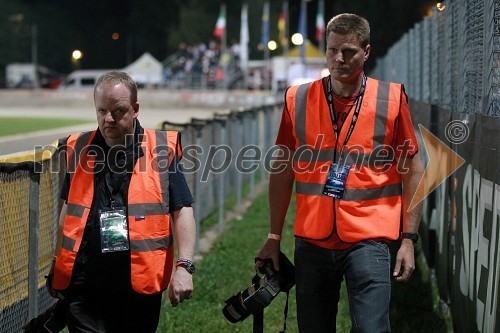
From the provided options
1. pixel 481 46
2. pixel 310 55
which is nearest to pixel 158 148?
pixel 481 46

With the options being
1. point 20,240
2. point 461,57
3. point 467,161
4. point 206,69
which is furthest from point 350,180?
point 206,69

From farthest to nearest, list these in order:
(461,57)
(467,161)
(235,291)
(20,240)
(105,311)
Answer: (235,291) → (461,57) → (467,161) → (20,240) → (105,311)

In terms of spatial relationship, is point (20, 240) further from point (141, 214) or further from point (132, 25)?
point (132, 25)

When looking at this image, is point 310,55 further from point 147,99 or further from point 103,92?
point 103,92

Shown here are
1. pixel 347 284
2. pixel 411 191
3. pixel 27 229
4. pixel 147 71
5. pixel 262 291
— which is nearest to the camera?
pixel 347 284

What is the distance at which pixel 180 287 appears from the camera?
473 cm

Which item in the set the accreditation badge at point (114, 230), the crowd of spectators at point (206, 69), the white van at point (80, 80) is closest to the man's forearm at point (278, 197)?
the accreditation badge at point (114, 230)

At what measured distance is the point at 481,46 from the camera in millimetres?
6172

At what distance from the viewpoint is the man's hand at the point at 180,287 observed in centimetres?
470

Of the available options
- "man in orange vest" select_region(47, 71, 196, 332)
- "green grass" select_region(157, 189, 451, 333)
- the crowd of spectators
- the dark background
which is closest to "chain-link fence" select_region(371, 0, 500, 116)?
"green grass" select_region(157, 189, 451, 333)

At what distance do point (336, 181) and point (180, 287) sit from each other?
34.5 inches

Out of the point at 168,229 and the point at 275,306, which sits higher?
the point at 168,229

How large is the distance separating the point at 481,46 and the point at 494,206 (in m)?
1.41

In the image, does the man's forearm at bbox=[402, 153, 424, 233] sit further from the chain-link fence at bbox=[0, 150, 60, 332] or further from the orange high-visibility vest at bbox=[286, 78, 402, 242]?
the chain-link fence at bbox=[0, 150, 60, 332]
